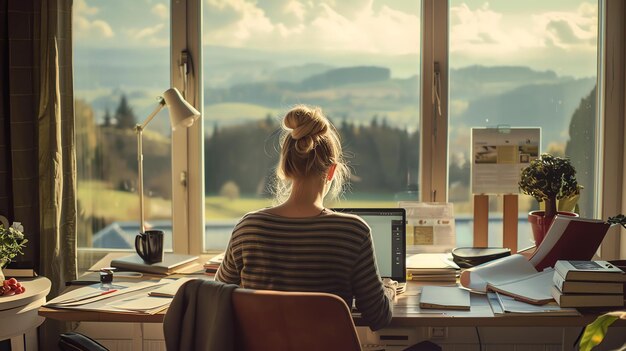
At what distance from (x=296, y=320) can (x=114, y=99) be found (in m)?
1.98

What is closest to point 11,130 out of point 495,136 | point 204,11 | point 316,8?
point 204,11

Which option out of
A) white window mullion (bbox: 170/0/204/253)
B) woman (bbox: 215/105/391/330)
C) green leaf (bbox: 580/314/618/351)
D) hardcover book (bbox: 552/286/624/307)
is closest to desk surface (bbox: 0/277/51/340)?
white window mullion (bbox: 170/0/204/253)

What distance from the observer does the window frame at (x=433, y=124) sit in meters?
3.32

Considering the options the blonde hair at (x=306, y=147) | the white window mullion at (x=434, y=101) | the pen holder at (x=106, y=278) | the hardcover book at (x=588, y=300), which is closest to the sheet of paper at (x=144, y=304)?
→ the pen holder at (x=106, y=278)

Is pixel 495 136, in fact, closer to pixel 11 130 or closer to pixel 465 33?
pixel 465 33

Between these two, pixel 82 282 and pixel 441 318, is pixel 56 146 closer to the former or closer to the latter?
pixel 82 282

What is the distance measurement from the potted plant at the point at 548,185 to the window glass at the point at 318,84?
2.02 feet

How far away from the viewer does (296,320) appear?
1.82 meters

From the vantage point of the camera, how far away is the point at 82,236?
347 centimetres

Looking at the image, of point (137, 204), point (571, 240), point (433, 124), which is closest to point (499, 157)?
point (433, 124)

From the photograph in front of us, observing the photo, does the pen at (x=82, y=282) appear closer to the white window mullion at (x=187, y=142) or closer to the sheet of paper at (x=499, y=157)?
the white window mullion at (x=187, y=142)

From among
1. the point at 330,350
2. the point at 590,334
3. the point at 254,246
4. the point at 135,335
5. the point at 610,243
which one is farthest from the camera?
the point at 610,243

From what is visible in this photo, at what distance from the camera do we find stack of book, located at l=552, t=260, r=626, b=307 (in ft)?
7.93

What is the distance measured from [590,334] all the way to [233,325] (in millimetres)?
915
